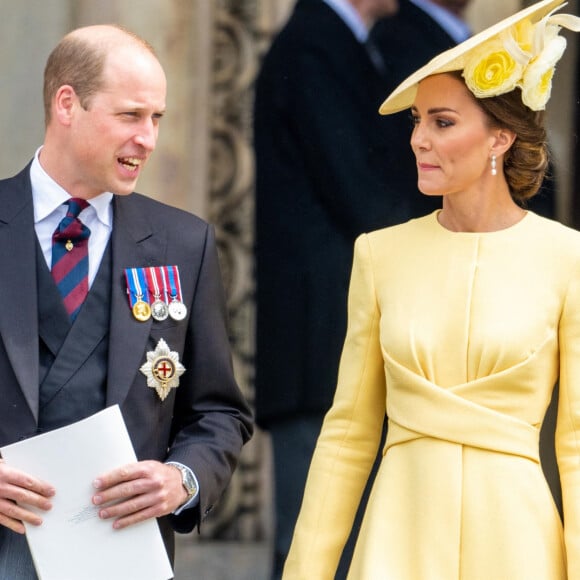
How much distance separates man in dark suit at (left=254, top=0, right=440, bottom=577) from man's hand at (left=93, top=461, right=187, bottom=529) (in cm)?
216

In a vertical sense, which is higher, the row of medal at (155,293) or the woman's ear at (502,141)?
the woman's ear at (502,141)

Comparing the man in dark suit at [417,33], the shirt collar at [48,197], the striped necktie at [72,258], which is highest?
the man in dark suit at [417,33]

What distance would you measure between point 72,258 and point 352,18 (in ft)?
7.72

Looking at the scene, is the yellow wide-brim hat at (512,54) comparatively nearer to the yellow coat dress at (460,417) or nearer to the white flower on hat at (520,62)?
the white flower on hat at (520,62)

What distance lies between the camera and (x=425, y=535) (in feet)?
11.1

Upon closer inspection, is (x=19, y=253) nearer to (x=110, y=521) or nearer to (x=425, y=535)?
(x=110, y=521)

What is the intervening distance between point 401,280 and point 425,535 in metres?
0.57

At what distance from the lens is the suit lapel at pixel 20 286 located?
337 centimetres

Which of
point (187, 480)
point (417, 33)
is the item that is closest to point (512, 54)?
point (187, 480)

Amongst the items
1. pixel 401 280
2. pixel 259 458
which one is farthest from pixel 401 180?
pixel 401 280

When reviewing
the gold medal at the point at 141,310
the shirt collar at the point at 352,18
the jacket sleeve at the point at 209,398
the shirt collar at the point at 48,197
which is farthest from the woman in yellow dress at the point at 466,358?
the shirt collar at the point at 352,18

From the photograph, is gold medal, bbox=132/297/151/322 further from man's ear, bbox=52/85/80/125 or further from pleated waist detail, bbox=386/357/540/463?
pleated waist detail, bbox=386/357/540/463

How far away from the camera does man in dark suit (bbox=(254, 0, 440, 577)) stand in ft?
18.0

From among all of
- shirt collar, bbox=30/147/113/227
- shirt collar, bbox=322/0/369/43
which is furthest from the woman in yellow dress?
shirt collar, bbox=322/0/369/43
